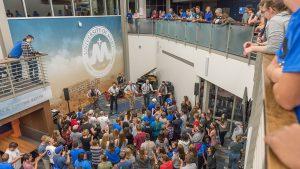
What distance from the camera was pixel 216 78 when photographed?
9750 mm

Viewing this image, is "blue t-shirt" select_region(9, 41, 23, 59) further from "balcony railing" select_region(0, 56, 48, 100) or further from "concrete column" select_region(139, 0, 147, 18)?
"concrete column" select_region(139, 0, 147, 18)

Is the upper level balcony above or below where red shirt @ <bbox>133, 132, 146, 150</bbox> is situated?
above

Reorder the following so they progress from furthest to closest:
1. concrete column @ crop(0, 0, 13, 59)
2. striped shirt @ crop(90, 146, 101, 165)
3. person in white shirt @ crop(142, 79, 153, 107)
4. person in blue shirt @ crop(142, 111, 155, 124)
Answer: person in white shirt @ crop(142, 79, 153, 107), concrete column @ crop(0, 0, 13, 59), person in blue shirt @ crop(142, 111, 155, 124), striped shirt @ crop(90, 146, 101, 165)

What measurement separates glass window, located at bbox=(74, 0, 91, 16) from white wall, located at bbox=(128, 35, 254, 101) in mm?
3893

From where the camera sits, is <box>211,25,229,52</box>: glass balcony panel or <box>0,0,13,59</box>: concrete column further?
<box>0,0,13,59</box>: concrete column

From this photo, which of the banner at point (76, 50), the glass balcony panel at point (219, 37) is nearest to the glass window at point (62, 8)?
the banner at point (76, 50)

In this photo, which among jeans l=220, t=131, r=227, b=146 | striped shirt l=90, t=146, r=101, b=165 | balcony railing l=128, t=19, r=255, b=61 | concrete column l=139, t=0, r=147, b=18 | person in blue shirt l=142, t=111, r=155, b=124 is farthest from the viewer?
concrete column l=139, t=0, r=147, b=18

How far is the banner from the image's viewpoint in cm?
1224

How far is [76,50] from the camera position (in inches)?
562

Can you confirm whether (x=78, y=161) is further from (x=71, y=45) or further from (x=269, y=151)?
(x=71, y=45)

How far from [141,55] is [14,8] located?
29.5 feet

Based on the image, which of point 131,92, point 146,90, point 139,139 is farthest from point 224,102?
point 131,92

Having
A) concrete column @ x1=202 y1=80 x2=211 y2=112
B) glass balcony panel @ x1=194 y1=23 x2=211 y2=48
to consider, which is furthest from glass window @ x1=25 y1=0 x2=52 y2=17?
concrete column @ x1=202 y1=80 x2=211 y2=112

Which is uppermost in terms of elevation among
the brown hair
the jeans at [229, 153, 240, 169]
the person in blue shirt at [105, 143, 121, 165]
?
the brown hair
